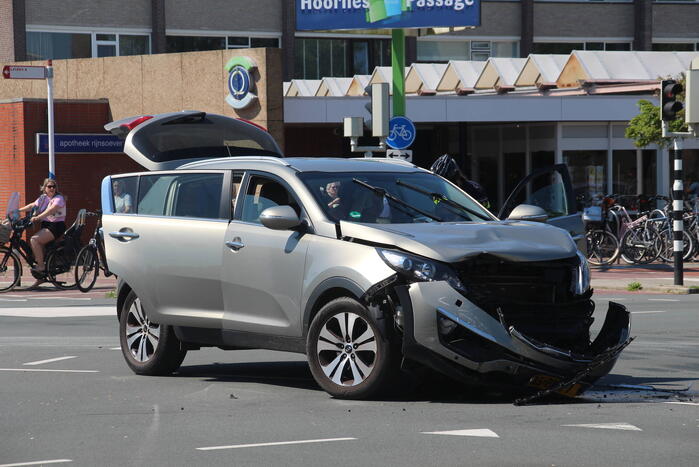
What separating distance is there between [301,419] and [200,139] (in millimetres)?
6865

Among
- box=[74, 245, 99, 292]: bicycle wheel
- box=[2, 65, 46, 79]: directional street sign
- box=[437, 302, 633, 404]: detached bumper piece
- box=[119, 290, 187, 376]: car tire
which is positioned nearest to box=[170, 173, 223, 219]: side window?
box=[119, 290, 187, 376]: car tire

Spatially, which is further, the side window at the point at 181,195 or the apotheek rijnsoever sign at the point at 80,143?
the apotheek rijnsoever sign at the point at 80,143

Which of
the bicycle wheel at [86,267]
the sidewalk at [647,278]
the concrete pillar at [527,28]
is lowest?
the sidewalk at [647,278]

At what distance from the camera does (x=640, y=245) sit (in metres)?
25.2

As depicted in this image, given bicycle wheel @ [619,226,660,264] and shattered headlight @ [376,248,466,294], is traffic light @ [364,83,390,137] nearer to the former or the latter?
bicycle wheel @ [619,226,660,264]

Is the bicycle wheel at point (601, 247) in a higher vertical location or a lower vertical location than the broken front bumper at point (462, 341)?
lower

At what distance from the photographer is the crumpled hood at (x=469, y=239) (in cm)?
827

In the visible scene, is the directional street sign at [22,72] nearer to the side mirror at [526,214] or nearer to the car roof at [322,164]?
the car roof at [322,164]

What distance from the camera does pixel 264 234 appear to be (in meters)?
9.27

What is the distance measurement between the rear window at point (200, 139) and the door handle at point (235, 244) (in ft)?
10.3

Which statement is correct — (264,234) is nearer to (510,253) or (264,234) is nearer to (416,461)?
(510,253)

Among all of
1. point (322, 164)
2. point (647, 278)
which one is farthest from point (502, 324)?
point (647, 278)

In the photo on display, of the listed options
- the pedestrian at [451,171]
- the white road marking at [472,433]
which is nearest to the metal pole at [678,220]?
the pedestrian at [451,171]

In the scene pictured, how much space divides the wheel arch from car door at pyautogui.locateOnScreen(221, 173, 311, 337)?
4.8 inches
